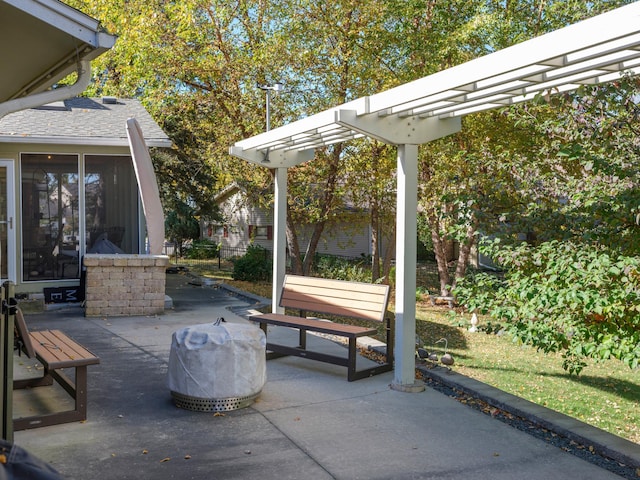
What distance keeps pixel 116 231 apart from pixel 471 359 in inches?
257

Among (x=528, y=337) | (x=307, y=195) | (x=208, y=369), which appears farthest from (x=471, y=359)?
(x=307, y=195)

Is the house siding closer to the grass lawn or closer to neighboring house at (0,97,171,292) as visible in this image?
neighboring house at (0,97,171,292)

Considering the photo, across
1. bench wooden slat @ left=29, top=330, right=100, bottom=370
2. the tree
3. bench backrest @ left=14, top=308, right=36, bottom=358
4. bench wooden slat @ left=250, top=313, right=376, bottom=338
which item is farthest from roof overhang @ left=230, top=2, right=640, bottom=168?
bench backrest @ left=14, top=308, right=36, bottom=358

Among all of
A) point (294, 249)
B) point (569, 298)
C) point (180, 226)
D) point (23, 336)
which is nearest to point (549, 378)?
point (569, 298)

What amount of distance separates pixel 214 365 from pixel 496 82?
120 inches

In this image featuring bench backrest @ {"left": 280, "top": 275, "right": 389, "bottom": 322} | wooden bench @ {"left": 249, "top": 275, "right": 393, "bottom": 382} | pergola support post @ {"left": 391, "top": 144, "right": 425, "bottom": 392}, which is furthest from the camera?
bench backrest @ {"left": 280, "top": 275, "right": 389, "bottom": 322}

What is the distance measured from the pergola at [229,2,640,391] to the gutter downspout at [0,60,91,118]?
2.12 metres

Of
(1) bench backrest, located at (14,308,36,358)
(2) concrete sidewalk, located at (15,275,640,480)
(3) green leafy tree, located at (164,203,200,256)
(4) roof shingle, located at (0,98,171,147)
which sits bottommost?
(2) concrete sidewalk, located at (15,275,640,480)

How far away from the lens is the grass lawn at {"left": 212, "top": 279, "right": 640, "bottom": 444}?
266 inches

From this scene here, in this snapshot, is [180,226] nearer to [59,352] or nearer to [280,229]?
[280,229]

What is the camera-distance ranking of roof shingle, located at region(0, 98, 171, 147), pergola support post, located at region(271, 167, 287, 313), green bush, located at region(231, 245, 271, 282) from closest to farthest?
pergola support post, located at region(271, 167, 287, 313) → roof shingle, located at region(0, 98, 171, 147) → green bush, located at region(231, 245, 271, 282)

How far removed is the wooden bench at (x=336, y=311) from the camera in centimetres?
647

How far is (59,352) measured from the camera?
16.8ft

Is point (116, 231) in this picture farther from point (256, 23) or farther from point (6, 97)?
point (256, 23)
